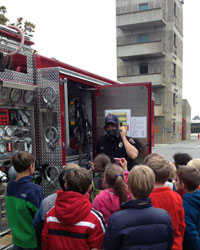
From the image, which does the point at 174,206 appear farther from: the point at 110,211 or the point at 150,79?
the point at 150,79

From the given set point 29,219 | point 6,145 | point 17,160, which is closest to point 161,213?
point 29,219

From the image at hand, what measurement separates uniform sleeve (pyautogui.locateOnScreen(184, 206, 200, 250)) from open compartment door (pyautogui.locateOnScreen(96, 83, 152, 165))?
249 centimetres

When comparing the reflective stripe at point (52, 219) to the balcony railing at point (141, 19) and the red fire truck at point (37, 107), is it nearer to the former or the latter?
the red fire truck at point (37, 107)

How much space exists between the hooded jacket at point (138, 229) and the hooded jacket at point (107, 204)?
0.49m

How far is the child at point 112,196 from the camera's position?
91.4 inches

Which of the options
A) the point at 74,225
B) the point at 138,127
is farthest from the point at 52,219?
the point at 138,127

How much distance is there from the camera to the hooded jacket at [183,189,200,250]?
233 cm

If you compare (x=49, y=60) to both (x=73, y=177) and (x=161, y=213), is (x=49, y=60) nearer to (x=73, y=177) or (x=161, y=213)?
(x=73, y=177)

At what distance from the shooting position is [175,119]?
28.0 meters

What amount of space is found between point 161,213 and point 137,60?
26.5 meters

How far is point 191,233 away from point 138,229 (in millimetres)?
862

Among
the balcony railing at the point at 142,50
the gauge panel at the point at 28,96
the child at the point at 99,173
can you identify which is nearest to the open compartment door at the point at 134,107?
the gauge panel at the point at 28,96

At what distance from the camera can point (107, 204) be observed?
7.64ft

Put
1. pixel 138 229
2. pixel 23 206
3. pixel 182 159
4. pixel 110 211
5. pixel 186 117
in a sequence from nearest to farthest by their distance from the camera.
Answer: pixel 138 229, pixel 110 211, pixel 23 206, pixel 182 159, pixel 186 117
